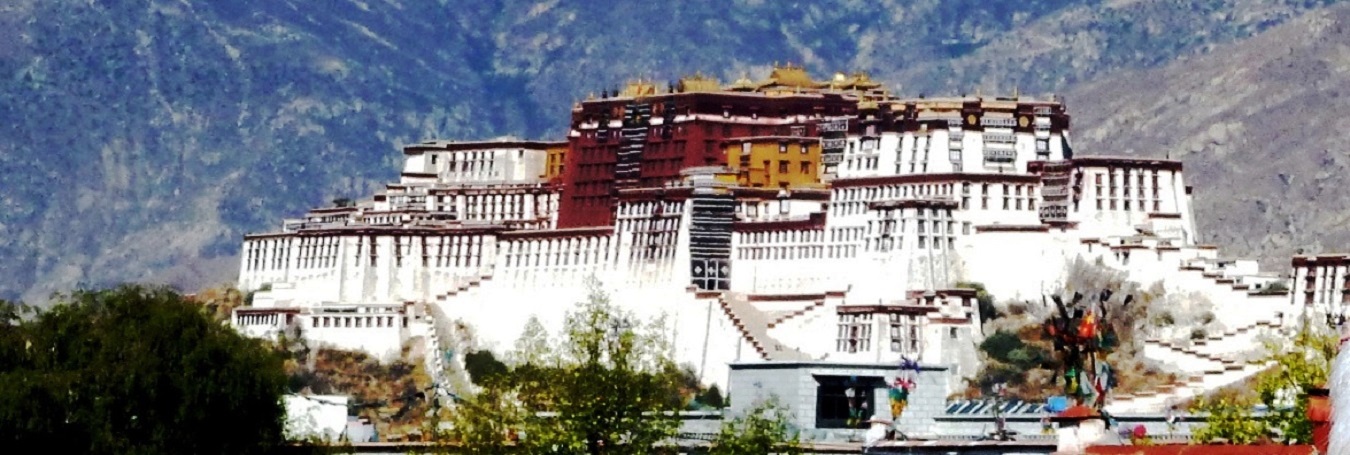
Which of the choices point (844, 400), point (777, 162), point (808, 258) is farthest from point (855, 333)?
point (844, 400)

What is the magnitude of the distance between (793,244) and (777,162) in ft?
46.9

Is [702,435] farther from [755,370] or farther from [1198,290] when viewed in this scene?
[1198,290]

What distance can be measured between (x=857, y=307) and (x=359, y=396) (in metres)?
22.9

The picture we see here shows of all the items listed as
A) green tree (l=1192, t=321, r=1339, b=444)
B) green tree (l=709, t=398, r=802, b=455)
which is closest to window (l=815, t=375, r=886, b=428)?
green tree (l=709, t=398, r=802, b=455)

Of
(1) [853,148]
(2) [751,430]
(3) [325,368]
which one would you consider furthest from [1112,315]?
(2) [751,430]

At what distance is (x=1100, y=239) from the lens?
16812cm

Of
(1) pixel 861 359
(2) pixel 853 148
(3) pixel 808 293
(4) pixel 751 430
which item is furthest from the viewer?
(2) pixel 853 148

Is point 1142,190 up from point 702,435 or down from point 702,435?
up

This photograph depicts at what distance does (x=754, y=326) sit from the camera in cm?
16875

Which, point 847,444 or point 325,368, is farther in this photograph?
point 325,368

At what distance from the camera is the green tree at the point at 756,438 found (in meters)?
Result: 86.3

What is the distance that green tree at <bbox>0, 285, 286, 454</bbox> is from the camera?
3632 inches

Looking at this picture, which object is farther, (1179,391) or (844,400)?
(1179,391)

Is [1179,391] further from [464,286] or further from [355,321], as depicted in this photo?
[355,321]
